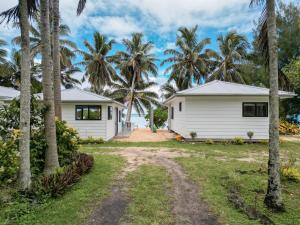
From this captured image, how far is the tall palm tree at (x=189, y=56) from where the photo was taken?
2623 centimetres

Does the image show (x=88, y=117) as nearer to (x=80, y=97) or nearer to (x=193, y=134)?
(x=80, y=97)

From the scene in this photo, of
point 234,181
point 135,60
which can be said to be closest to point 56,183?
point 234,181

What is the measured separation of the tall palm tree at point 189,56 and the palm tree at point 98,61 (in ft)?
22.2

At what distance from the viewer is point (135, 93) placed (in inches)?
1106

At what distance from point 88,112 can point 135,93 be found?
45.5ft

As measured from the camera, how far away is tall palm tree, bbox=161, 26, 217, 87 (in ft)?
86.1

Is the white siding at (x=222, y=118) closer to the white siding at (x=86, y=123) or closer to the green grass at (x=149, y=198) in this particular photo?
the white siding at (x=86, y=123)

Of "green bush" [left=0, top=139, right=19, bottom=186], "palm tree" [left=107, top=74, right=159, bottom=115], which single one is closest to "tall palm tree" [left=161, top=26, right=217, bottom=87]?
"palm tree" [left=107, top=74, right=159, bottom=115]

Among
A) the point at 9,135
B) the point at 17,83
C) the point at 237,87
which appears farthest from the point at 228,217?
the point at 17,83

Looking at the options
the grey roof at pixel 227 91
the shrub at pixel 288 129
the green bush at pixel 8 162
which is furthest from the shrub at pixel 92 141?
the shrub at pixel 288 129

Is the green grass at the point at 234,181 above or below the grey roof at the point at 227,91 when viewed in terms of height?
below

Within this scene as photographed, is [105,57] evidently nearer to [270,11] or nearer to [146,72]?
[146,72]

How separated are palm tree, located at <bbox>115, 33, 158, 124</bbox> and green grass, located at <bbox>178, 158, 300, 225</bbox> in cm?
1929

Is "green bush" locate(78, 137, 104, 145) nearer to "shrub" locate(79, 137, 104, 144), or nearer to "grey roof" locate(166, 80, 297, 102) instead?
"shrub" locate(79, 137, 104, 144)
